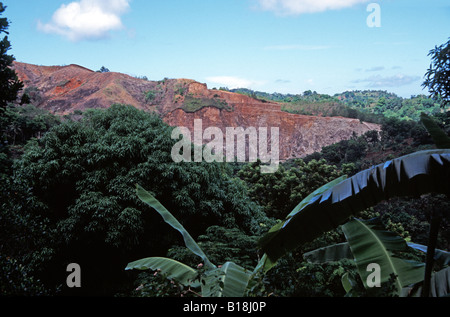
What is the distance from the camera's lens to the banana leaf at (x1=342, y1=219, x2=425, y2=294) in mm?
2400

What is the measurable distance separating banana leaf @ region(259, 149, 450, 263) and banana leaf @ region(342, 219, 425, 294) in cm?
52

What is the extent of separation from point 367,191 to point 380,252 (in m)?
0.69

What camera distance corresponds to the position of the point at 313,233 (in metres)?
2.31

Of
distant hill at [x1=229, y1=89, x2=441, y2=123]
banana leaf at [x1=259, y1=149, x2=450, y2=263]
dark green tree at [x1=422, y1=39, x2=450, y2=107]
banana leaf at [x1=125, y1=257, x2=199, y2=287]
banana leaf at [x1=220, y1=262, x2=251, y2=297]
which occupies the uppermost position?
distant hill at [x1=229, y1=89, x2=441, y2=123]

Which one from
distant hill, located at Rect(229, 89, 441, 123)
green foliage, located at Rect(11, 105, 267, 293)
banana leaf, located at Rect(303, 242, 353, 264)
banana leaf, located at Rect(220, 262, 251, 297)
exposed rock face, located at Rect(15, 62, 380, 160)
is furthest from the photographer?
exposed rock face, located at Rect(15, 62, 380, 160)

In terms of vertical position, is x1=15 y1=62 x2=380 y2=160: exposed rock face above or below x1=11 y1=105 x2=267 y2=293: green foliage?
above

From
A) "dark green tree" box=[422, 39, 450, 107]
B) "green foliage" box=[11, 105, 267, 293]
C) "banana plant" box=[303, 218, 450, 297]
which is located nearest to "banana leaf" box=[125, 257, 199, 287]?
"banana plant" box=[303, 218, 450, 297]

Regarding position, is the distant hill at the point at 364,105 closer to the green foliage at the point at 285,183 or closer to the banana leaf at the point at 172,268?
the green foliage at the point at 285,183

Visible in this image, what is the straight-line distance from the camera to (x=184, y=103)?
131 ft

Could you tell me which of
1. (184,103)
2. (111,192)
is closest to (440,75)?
(111,192)

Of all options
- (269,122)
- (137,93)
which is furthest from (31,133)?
(269,122)

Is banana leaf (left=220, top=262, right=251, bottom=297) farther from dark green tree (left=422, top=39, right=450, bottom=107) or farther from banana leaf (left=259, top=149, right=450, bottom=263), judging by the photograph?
dark green tree (left=422, top=39, right=450, bottom=107)

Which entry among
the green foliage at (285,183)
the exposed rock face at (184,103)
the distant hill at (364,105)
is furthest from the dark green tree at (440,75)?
the exposed rock face at (184,103)

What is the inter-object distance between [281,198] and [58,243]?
6.48 meters
